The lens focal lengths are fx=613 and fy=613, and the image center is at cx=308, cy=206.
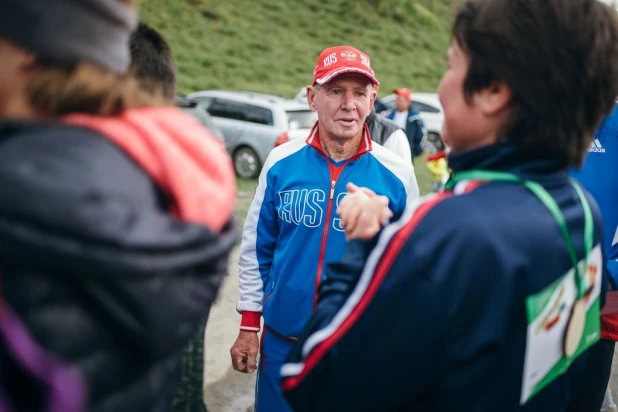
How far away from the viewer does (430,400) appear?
48.9 inches

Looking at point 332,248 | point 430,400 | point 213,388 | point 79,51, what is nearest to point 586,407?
point 332,248

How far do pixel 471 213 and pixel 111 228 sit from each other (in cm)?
68

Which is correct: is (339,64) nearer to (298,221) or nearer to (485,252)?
(298,221)

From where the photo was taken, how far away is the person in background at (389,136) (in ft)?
15.0

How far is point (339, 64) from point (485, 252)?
201 cm

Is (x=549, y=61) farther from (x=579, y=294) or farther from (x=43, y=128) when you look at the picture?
(x=43, y=128)

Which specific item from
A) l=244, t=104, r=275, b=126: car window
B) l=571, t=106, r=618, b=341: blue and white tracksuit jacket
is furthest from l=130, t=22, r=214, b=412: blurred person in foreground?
l=244, t=104, r=275, b=126: car window

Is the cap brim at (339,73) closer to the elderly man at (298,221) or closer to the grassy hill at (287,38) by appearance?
the elderly man at (298,221)

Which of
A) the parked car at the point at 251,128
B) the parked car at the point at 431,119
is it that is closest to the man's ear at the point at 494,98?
the parked car at the point at 251,128

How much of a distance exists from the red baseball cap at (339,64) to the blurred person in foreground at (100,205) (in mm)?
2065

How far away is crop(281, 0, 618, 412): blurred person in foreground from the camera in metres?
1.14

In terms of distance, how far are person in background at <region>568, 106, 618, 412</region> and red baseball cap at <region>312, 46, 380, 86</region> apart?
110 cm

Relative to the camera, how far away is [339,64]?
9.74ft

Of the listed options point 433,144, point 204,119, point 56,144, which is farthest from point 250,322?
point 433,144
